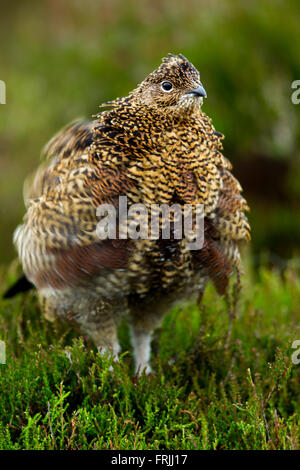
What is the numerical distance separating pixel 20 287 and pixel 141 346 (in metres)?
0.79

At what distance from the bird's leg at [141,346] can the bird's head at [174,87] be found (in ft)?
4.12

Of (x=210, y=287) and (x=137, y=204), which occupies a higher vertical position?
(x=137, y=204)

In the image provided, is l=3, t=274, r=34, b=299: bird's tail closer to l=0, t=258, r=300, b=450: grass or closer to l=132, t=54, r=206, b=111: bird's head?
l=0, t=258, r=300, b=450: grass

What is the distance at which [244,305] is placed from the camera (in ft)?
12.3

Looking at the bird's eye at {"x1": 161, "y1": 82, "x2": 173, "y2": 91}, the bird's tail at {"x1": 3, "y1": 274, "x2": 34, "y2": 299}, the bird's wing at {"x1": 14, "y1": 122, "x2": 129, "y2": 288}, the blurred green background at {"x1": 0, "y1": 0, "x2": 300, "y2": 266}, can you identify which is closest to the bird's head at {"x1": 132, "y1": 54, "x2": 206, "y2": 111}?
the bird's eye at {"x1": 161, "y1": 82, "x2": 173, "y2": 91}

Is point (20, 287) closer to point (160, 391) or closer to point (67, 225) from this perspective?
point (67, 225)

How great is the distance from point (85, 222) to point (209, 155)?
0.59 metres

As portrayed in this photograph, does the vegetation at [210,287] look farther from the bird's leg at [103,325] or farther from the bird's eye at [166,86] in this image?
the bird's eye at [166,86]

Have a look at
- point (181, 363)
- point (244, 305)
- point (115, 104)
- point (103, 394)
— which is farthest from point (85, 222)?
point (244, 305)

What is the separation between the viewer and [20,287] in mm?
3414

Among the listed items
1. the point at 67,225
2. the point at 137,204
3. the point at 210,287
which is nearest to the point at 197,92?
the point at 137,204

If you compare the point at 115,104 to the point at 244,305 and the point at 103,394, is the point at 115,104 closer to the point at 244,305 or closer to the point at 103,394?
the point at 103,394

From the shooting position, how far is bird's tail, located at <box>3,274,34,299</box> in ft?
11.1

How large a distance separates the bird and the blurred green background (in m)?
3.06
